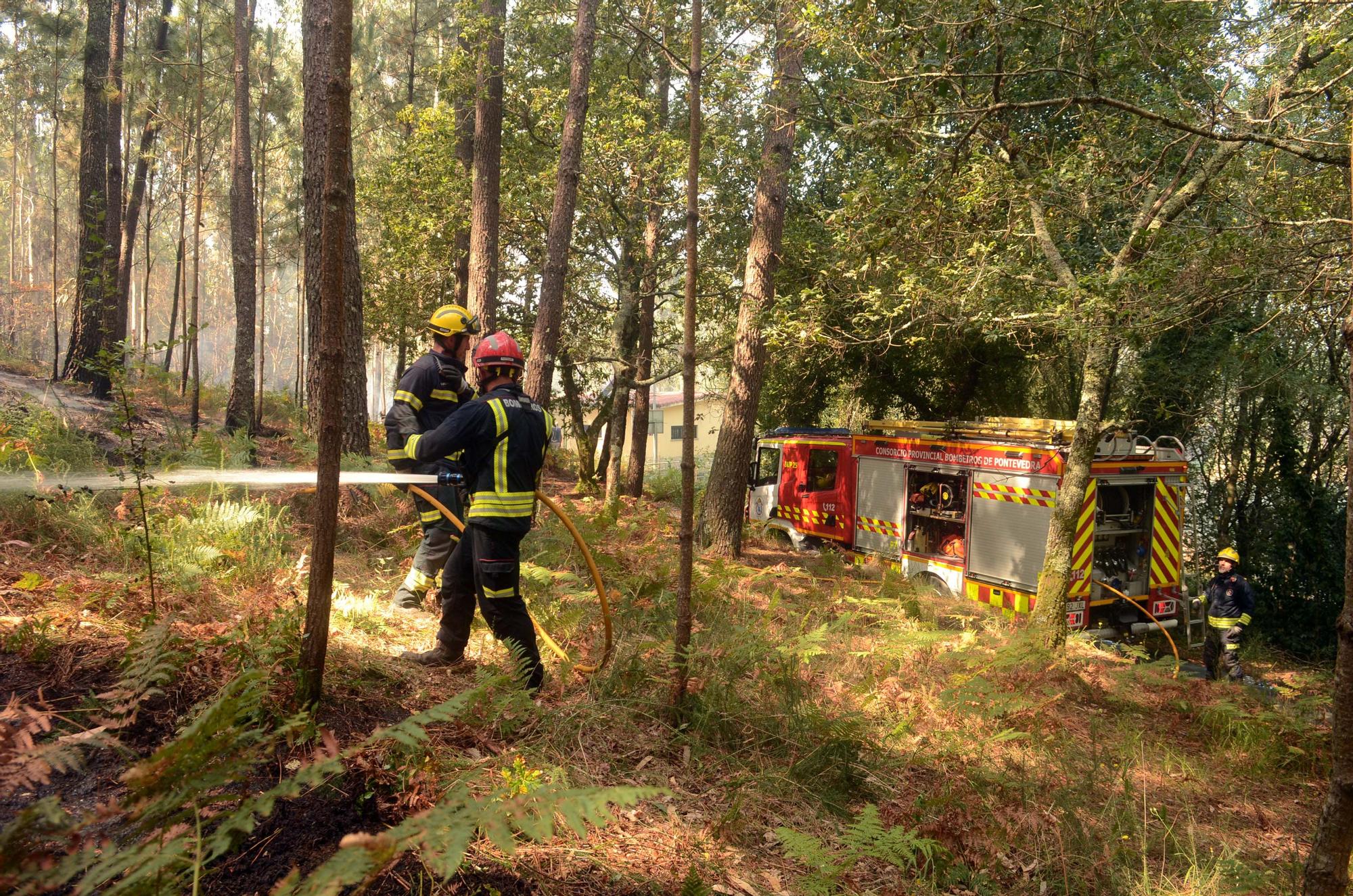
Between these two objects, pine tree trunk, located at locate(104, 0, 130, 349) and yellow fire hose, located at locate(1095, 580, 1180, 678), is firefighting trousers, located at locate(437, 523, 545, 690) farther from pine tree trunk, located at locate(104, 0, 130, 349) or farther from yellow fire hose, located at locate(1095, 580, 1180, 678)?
pine tree trunk, located at locate(104, 0, 130, 349)

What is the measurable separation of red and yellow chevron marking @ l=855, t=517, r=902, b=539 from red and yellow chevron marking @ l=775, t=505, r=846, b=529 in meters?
0.41

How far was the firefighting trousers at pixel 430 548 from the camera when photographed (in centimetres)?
562

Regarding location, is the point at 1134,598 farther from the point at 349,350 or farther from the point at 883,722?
the point at 349,350

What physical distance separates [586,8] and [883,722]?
9.07m

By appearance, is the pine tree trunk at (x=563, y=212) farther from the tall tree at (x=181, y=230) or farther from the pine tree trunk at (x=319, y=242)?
the tall tree at (x=181, y=230)

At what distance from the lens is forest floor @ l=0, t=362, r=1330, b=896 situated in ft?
7.39

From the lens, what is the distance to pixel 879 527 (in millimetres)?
Result: 12617

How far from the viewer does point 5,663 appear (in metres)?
3.47

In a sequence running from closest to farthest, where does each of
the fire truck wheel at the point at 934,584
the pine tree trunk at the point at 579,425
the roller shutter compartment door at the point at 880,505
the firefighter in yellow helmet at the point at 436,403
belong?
the firefighter in yellow helmet at the point at 436,403 → the fire truck wheel at the point at 934,584 → the roller shutter compartment door at the point at 880,505 → the pine tree trunk at the point at 579,425

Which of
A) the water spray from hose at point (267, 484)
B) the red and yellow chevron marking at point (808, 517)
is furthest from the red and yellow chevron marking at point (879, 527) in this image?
the water spray from hose at point (267, 484)

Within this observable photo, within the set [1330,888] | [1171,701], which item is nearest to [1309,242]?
[1171,701]

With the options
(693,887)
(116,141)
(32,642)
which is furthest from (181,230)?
(693,887)

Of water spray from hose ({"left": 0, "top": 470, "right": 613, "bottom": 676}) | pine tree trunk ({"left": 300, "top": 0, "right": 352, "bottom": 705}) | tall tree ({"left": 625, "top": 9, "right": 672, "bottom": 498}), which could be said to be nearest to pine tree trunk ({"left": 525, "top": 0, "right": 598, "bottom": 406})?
water spray from hose ({"left": 0, "top": 470, "right": 613, "bottom": 676})

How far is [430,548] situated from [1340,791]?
511 cm
